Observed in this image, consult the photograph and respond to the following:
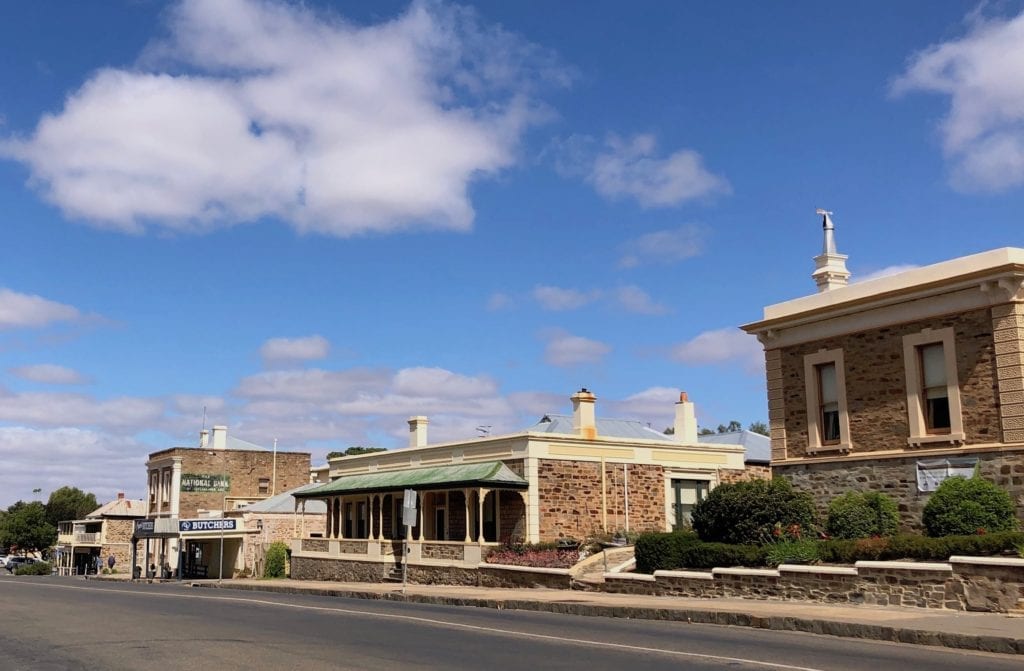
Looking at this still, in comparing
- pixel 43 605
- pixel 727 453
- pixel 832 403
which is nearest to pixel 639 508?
pixel 727 453

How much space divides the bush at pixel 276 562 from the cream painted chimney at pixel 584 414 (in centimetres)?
1841

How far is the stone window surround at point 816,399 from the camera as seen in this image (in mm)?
23984

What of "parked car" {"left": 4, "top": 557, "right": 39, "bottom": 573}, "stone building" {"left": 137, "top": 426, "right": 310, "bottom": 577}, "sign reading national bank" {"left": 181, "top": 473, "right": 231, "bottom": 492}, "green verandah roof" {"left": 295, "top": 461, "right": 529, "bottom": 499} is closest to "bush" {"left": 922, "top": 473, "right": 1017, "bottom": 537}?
"green verandah roof" {"left": 295, "top": 461, "right": 529, "bottom": 499}

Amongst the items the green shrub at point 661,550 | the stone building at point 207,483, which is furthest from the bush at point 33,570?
the green shrub at point 661,550

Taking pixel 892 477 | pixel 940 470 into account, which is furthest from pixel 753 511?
pixel 940 470

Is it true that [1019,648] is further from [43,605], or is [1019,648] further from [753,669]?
[43,605]

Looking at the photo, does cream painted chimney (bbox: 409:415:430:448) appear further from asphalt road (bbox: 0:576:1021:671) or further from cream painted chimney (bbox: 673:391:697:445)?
asphalt road (bbox: 0:576:1021:671)

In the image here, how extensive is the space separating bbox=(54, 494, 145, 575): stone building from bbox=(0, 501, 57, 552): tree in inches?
1094

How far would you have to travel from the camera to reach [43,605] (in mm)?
23953

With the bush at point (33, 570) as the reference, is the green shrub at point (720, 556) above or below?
above

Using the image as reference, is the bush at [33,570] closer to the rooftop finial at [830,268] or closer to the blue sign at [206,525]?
the blue sign at [206,525]

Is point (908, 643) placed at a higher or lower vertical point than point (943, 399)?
lower

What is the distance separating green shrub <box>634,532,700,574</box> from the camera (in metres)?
23.5

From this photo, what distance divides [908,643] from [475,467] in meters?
21.3
